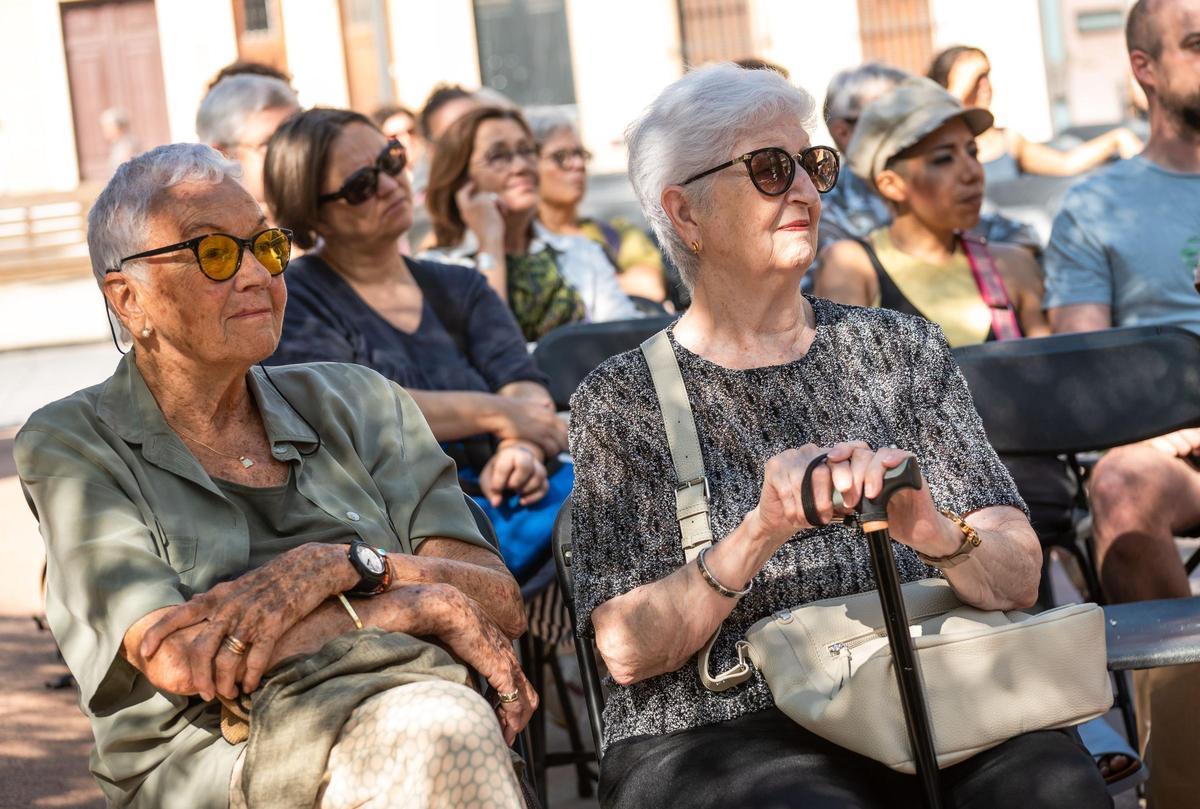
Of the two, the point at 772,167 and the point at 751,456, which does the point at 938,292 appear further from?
the point at 751,456

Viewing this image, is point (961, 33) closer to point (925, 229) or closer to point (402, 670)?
point (925, 229)

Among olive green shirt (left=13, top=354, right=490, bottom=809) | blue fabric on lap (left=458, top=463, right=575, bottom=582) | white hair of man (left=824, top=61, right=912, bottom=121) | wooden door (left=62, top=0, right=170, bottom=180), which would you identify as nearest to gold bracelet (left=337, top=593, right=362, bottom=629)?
olive green shirt (left=13, top=354, right=490, bottom=809)

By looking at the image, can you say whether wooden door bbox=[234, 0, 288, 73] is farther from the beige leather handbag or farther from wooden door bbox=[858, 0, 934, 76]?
the beige leather handbag

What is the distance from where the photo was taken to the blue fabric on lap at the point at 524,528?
4270 millimetres

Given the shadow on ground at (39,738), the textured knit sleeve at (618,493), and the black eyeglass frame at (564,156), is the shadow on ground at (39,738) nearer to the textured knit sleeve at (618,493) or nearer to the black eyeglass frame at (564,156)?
the textured knit sleeve at (618,493)

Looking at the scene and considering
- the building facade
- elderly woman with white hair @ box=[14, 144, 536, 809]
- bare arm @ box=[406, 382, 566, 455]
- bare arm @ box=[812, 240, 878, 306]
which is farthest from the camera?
the building facade

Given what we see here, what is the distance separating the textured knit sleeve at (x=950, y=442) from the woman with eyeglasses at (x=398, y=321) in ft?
5.01

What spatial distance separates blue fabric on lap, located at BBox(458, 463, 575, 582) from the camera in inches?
168

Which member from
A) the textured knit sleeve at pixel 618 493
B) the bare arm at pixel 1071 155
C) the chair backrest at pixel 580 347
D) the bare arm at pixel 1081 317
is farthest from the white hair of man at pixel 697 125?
the bare arm at pixel 1071 155

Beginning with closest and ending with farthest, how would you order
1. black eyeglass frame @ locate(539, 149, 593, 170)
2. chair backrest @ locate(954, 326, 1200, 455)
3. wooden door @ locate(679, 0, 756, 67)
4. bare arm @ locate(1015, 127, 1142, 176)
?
chair backrest @ locate(954, 326, 1200, 455) < black eyeglass frame @ locate(539, 149, 593, 170) < bare arm @ locate(1015, 127, 1142, 176) < wooden door @ locate(679, 0, 756, 67)

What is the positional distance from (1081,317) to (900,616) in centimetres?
267

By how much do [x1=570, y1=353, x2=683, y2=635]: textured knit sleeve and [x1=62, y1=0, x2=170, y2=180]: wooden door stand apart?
2817 cm

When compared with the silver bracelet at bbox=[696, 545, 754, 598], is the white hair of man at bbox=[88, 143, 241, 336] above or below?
above

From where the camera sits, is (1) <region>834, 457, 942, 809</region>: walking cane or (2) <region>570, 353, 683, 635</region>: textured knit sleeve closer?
(1) <region>834, 457, 942, 809</region>: walking cane
